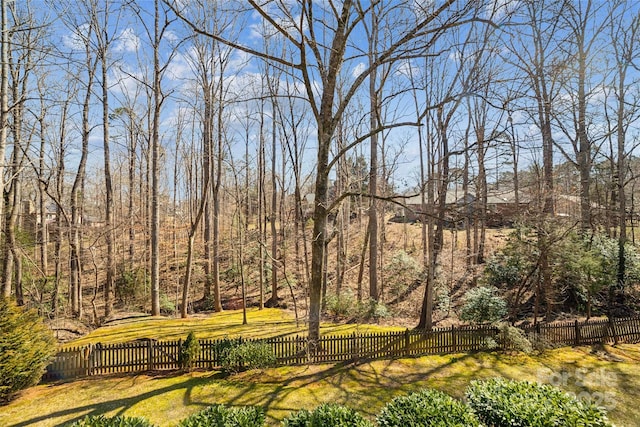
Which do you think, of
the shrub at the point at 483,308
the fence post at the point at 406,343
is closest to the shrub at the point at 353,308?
the shrub at the point at 483,308

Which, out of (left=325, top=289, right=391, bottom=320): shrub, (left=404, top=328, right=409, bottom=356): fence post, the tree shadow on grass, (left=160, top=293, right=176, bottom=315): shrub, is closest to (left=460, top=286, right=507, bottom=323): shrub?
(left=404, top=328, right=409, bottom=356): fence post

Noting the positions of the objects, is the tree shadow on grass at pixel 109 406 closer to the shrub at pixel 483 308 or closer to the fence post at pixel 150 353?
the fence post at pixel 150 353

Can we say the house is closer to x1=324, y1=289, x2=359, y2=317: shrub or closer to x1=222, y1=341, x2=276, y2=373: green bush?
x1=324, y1=289, x2=359, y2=317: shrub

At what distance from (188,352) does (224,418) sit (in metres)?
4.31

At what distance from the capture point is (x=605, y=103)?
47.4 feet

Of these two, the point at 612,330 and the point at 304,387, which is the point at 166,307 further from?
the point at 612,330

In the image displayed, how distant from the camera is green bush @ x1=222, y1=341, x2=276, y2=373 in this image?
781 cm

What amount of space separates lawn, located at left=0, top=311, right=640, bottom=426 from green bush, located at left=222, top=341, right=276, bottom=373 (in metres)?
0.20

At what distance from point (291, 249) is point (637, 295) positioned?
63.3ft

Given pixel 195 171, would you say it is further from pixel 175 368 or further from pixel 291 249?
pixel 175 368

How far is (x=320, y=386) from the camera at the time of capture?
24.1ft

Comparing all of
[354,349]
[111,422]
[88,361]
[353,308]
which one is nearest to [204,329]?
[88,361]

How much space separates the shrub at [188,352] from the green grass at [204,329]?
88.9 inches

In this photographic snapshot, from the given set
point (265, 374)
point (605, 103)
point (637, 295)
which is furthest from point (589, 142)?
point (265, 374)
